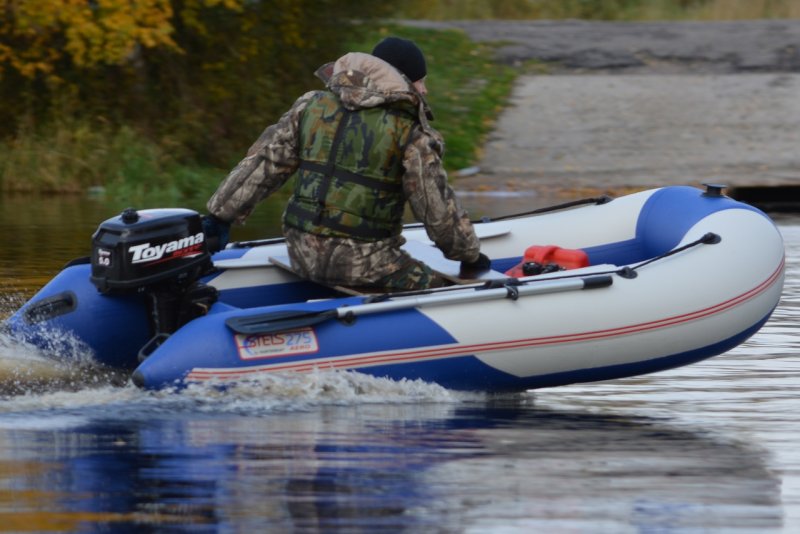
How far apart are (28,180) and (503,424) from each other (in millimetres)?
9950

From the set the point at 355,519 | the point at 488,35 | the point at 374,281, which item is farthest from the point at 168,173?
the point at 355,519

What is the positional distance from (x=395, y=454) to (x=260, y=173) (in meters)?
1.58

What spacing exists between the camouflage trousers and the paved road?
8901mm

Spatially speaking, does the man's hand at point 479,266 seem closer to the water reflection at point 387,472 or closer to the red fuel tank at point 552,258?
the red fuel tank at point 552,258

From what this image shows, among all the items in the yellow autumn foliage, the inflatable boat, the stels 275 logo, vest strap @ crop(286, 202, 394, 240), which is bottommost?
the yellow autumn foliage

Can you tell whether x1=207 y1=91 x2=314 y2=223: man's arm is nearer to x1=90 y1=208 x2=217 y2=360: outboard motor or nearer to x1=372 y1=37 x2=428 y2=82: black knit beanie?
x1=90 y1=208 x2=217 y2=360: outboard motor

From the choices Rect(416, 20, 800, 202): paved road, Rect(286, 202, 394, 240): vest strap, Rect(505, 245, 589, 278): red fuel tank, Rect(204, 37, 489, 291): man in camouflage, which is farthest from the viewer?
Rect(416, 20, 800, 202): paved road

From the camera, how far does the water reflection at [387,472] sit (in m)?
4.57

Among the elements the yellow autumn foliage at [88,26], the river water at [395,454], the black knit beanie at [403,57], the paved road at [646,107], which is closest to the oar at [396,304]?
the river water at [395,454]

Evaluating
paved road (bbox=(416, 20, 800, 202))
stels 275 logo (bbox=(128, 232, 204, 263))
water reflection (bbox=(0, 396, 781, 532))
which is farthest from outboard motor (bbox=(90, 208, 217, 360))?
paved road (bbox=(416, 20, 800, 202))

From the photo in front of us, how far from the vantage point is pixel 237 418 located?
5848 mm

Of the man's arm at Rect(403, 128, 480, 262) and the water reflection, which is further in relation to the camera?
the man's arm at Rect(403, 128, 480, 262)

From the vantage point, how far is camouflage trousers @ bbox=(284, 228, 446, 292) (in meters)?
6.39

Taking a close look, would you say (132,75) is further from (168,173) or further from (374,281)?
(374,281)
